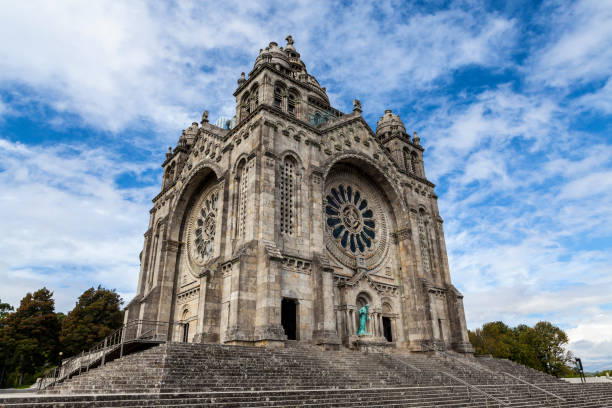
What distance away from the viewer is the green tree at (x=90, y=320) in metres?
37.0

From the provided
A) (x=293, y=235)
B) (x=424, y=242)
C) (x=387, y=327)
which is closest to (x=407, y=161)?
(x=424, y=242)

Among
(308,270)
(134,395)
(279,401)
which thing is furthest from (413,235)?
(134,395)

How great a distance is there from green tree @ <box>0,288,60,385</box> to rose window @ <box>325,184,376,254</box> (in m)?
30.9

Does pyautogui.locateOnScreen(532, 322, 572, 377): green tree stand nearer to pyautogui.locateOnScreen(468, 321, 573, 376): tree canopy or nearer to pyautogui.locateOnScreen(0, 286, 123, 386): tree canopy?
pyautogui.locateOnScreen(468, 321, 573, 376): tree canopy

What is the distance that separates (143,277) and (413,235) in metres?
21.4

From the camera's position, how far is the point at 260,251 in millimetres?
18953

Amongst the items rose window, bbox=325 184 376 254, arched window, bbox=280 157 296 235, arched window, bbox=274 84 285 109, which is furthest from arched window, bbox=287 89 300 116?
rose window, bbox=325 184 376 254

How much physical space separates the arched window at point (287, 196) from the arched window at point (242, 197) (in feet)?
6.69

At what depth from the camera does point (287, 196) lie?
2175 centimetres

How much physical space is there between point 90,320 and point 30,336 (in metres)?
5.26

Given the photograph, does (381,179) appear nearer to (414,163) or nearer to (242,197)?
(414,163)

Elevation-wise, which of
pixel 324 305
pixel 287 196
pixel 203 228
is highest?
pixel 203 228

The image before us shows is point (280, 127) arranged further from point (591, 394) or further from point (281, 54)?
point (591, 394)

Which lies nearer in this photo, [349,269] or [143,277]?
[349,269]
